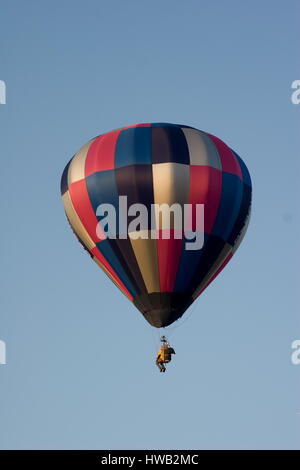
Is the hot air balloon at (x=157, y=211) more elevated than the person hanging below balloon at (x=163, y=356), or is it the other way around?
the hot air balloon at (x=157, y=211)

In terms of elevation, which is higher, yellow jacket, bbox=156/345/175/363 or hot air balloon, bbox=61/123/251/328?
hot air balloon, bbox=61/123/251/328

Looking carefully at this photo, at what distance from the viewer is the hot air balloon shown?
151ft

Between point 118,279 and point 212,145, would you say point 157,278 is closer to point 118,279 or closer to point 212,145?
point 118,279

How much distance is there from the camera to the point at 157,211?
45844mm

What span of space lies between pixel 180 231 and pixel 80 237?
344 cm

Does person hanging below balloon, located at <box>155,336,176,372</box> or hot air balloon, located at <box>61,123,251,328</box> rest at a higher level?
hot air balloon, located at <box>61,123,251,328</box>

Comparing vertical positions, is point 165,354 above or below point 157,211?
below

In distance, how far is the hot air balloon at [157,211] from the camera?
45969mm

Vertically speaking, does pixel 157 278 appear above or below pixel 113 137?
below

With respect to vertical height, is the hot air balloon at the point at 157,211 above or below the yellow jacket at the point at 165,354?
above

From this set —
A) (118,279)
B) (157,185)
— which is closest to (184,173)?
(157,185)

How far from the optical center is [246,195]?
47.7 meters

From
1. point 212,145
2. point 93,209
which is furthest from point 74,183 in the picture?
point 212,145

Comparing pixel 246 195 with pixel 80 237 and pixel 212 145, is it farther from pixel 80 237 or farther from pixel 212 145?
pixel 80 237
